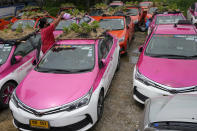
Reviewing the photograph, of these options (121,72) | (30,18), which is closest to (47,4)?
(30,18)

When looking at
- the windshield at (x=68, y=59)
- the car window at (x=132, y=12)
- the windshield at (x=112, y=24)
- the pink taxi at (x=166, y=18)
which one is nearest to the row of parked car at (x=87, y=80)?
the windshield at (x=68, y=59)

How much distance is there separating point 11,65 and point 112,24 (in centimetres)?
489

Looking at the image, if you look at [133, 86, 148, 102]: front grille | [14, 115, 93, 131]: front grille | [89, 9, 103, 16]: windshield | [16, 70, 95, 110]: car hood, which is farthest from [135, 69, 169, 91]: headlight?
[89, 9, 103, 16]: windshield

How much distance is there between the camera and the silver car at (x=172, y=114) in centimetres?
244

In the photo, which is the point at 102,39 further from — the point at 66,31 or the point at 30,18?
the point at 30,18

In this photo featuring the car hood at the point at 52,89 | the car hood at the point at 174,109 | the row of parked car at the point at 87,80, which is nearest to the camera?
the car hood at the point at 174,109

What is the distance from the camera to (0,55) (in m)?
5.16

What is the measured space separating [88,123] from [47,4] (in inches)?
759

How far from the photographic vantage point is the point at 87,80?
402 cm

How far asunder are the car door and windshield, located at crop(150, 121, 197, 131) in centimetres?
387

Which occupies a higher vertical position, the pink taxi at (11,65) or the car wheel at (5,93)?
the pink taxi at (11,65)

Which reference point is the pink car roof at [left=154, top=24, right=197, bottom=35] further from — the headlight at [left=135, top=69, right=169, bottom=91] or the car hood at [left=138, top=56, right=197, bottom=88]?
the headlight at [left=135, top=69, right=169, bottom=91]

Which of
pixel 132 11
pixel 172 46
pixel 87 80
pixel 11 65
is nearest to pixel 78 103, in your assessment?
pixel 87 80

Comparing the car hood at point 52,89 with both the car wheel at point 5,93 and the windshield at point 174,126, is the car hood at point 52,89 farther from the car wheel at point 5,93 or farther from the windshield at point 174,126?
the windshield at point 174,126
